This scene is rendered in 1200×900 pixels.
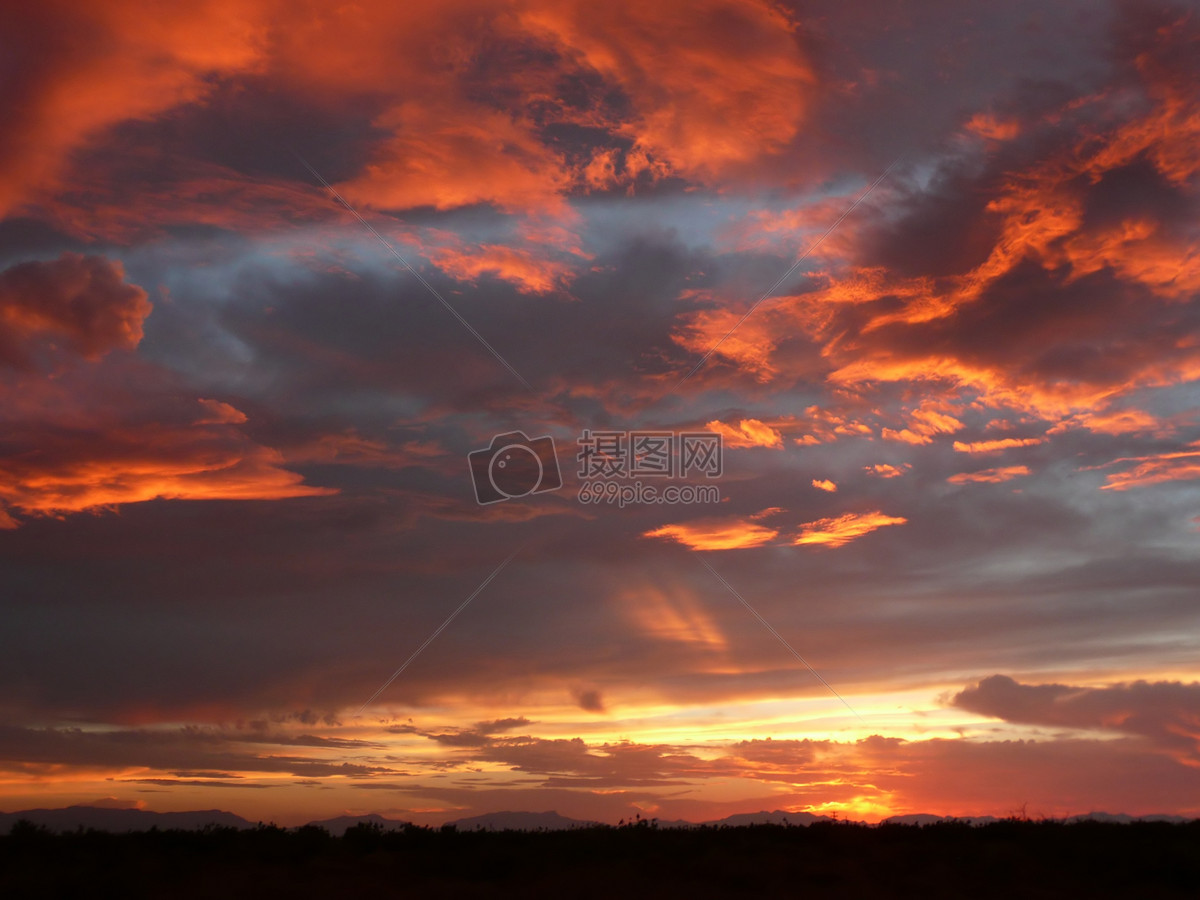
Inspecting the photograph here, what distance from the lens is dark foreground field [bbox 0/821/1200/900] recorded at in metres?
17.6

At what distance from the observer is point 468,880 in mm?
18781

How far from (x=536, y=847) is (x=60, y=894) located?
9345 millimetres

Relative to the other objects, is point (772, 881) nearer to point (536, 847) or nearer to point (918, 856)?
point (918, 856)

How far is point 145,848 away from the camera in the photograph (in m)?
19.9

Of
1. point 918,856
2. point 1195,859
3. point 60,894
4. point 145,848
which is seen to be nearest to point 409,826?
point 145,848

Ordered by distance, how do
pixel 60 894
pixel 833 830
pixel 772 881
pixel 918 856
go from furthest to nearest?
pixel 833 830 < pixel 918 856 < pixel 772 881 < pixel 60 894

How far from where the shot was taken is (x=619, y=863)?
Result: 19312mm

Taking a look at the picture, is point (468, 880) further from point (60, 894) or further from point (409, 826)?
point (60, 894)

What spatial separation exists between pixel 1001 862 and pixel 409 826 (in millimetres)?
13385

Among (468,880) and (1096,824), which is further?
(1096,824)

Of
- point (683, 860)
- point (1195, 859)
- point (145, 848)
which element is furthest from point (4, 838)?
point (1195, 859)

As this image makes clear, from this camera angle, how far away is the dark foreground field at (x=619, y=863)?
17641 mm

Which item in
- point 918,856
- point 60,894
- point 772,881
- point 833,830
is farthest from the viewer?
point 833,830

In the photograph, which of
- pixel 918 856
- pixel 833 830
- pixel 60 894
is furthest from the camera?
pixel 833 830
